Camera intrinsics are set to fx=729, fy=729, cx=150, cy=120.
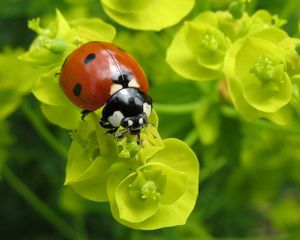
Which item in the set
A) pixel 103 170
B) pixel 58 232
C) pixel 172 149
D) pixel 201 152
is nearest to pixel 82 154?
pixel 103 170

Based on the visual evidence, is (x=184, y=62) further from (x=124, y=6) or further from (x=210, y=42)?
(x=124, y=6)

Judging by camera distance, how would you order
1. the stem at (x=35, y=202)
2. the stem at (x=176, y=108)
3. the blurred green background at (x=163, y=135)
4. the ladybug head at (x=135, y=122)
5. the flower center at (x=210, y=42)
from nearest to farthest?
the ladybug head at (x=135, y=122) < the flower center at (x=210, y=42) < the stem at (x=176, y=108) < the blurred green background at (x=163, y=135) < the stem at (x=35, y=202)

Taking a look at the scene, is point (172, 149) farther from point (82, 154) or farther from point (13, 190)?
point (13, 190)

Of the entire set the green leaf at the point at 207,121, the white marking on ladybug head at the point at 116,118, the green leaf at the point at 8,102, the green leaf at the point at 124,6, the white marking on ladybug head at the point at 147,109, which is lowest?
the green leaf at the point at 8,102

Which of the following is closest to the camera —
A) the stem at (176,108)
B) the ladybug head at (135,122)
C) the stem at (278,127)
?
the ladybug head at (135,122)

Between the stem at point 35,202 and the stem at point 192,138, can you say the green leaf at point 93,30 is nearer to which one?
the stem at point 192,138

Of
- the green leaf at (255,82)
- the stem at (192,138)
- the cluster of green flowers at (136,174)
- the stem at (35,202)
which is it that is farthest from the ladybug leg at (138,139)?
the stem at (35,202)

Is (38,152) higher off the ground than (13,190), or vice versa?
(38,152)

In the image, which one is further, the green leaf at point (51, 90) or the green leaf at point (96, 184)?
the green leaf at point (51, 90)
